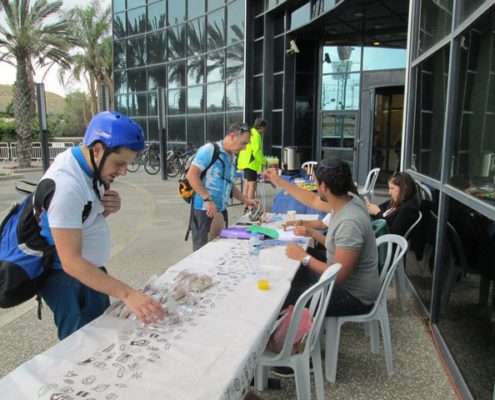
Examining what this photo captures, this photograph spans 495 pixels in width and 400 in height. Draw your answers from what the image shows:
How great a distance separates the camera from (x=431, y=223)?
3.81 metres

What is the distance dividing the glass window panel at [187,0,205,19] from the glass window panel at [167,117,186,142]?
13.2 feet

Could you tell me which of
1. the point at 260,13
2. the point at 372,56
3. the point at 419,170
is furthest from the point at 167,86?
the point at 419,170

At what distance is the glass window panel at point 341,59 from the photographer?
36.2ft

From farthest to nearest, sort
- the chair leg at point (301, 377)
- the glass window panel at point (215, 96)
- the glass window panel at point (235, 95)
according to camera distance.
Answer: the glass window panel at point (215, 96) < the glass window panel at point (235, 95) < the chair leg at point (301, 377)

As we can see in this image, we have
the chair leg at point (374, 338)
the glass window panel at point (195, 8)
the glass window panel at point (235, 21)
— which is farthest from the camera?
the glass window panel at point (195, 8)

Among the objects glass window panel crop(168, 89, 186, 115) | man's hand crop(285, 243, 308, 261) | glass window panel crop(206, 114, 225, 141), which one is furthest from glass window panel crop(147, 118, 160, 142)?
man's hand crop(285, 243, 308, 261)

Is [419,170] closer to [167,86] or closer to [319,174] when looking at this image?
[319,174]

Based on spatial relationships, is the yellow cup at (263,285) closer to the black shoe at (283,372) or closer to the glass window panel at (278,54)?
the black shoe at (283,372)

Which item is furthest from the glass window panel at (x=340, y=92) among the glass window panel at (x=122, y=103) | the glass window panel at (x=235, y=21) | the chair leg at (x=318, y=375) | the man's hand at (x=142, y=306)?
the glass window panel at (x=122, y=103)

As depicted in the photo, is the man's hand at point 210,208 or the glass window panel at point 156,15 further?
the glass window panel at point 156,15

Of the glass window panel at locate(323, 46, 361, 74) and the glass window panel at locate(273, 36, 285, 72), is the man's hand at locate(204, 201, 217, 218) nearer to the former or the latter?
the glass window panel at locate(323, 46, 361, 74)

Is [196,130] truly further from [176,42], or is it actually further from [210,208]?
[210,208]

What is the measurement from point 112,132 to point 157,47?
18.1 meters

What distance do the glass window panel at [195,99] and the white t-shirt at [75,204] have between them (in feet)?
48.6
